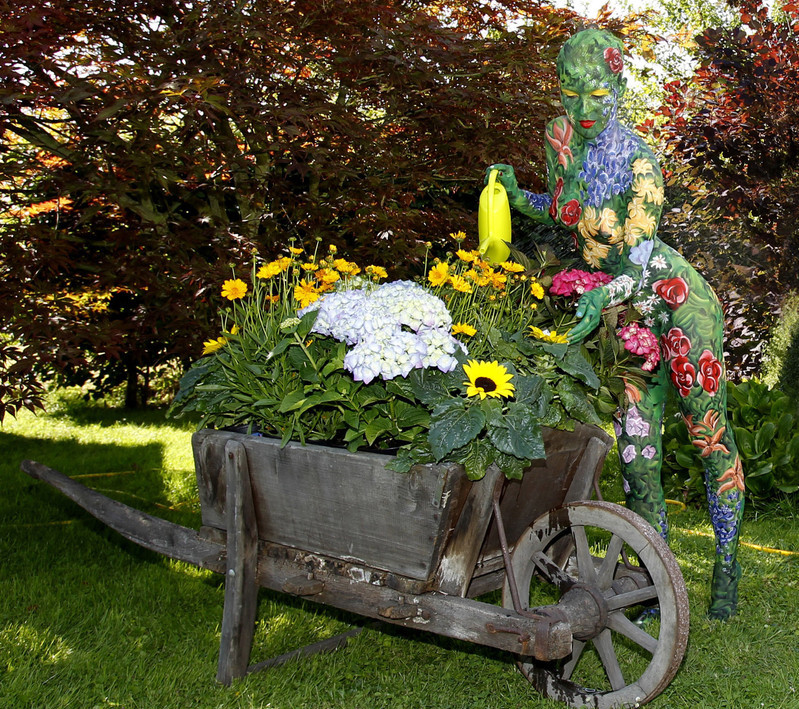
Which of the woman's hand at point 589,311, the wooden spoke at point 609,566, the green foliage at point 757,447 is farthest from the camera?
the green foliage at point 757,447

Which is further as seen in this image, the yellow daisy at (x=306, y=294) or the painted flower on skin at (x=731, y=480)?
the painted flower on skin at (x=731, y=480)

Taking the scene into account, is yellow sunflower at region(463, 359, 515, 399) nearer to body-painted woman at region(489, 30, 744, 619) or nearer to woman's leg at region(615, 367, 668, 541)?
body-painted woman at region(489, 30, 744, 619)

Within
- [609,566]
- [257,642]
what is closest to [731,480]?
[609,566]

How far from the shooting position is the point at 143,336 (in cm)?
337

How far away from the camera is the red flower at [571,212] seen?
2.34 m

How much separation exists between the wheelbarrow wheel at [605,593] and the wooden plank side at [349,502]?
370 millimetres

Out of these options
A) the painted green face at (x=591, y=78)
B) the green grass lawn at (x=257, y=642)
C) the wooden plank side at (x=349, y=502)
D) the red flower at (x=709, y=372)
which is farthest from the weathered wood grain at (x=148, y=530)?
the painted green face at (x=591, y=78)

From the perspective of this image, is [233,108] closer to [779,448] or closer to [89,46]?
[89,46]

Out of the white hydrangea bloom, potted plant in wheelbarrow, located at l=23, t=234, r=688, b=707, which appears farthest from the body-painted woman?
the white hydrangea bloom

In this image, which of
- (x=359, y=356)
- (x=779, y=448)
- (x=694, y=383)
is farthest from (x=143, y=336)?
(x=779, y=448)

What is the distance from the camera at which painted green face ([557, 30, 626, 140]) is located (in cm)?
218

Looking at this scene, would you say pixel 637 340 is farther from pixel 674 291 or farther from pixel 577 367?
pixel 577 367

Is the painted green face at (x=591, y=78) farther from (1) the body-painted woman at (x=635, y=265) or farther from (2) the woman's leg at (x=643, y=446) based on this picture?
(2) the woman's leg at (x=643, y=446)

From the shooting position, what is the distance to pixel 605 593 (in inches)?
74.9
